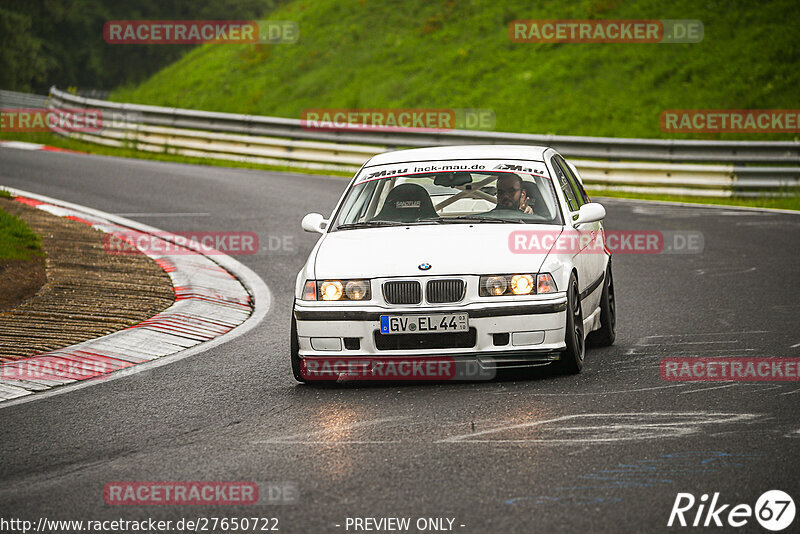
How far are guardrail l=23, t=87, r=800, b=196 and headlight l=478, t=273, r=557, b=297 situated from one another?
45.1 ft

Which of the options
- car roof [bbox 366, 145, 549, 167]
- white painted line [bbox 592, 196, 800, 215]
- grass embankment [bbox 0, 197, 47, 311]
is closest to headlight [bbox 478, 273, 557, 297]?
car roof [bbox 366, 145, 549, 167]

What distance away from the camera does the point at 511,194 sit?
8.19 m

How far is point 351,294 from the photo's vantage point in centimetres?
713

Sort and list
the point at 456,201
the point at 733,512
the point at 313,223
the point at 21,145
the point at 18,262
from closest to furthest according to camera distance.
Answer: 1. the point at 733,512
2. the point at 313,223
3. the point at 456,201
4. the point at 18,262
5. the point at 21,145

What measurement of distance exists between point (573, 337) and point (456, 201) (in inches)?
77.7

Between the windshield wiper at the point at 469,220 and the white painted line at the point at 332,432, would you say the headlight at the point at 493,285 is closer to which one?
the windshield wiper at the point at 469,220

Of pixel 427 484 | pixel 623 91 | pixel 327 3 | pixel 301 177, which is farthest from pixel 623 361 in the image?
pixel 327 3

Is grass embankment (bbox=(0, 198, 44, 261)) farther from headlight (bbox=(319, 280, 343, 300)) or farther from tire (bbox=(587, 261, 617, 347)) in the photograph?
tire (bbox=(587, 261, 617, 347))

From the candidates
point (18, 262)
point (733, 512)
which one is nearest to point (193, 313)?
point (18, 262)

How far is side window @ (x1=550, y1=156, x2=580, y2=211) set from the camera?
861 cm

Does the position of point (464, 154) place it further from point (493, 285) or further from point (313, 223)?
point (493, 285)

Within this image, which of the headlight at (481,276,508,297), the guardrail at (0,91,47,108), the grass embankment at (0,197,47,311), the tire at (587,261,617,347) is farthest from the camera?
the guardrail at (0,91,47,108)

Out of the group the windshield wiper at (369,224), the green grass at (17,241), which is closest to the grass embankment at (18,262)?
the green grass at (17,241)

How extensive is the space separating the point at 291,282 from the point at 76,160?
12.2 m
